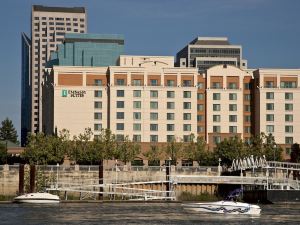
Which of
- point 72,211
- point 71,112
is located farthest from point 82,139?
point 72,211

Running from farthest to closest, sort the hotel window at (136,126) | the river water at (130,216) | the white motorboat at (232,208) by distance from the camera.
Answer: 1. the hotel window at (136,126)
2. the white motorboat at (232,208)
3. the river water at (130,216)

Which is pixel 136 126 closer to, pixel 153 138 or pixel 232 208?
pixel 153 138

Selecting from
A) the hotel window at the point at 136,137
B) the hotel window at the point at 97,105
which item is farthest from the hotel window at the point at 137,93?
the hotel window at the point at 136,137

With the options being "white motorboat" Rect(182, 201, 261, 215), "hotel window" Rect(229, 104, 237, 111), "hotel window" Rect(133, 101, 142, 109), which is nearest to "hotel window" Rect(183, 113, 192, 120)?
"hotel window" Rect(229, 104, 237, 111)

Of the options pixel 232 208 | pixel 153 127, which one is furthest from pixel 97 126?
pixel 232 208

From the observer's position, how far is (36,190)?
131375 mm

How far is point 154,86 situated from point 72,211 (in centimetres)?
9322

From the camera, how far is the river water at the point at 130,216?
8319 cm

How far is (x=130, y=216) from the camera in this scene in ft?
298

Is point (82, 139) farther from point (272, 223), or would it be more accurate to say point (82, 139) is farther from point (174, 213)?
point (272, 223)

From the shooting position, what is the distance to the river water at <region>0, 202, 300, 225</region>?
83188 millimetres

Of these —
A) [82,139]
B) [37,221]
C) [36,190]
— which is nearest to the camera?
[37,221]

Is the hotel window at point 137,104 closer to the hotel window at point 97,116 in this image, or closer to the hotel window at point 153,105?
the hotel window at point 153,105

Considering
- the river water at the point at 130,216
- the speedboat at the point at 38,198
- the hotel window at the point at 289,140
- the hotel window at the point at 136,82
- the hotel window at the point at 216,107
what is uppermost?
the hotel window at the point at 136,82
